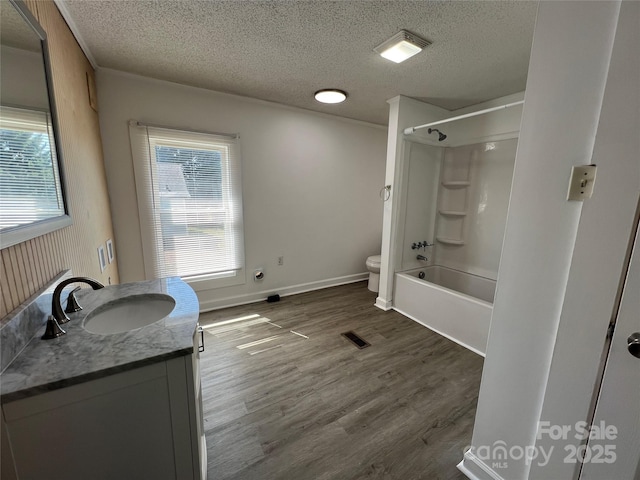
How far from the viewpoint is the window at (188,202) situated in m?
2.45

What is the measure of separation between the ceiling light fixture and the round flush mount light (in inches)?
28.5

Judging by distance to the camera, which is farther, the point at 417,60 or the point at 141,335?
the point at 417,60

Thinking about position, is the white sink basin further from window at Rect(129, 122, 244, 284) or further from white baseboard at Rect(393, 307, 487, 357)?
white baseboard at Rect(393, 307, 487, 357)

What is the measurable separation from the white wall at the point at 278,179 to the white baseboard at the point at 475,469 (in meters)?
2.49

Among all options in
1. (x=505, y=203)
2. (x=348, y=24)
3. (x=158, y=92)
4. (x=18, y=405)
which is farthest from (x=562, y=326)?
(x=158, y=92)

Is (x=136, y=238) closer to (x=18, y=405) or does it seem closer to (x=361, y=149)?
(x=18, y=405)

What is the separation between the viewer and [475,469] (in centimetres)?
123

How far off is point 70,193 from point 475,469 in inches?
102

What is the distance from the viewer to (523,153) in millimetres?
996

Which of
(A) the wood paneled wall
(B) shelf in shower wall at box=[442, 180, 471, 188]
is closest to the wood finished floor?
(A) the wood paneled wall

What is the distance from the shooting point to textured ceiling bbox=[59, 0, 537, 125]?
1.46 meters

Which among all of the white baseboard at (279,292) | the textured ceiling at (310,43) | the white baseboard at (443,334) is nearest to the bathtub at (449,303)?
the white baseboard at (443,334)

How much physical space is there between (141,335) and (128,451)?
35cm

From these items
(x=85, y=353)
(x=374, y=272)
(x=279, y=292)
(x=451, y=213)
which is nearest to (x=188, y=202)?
(x=279, y=292)
